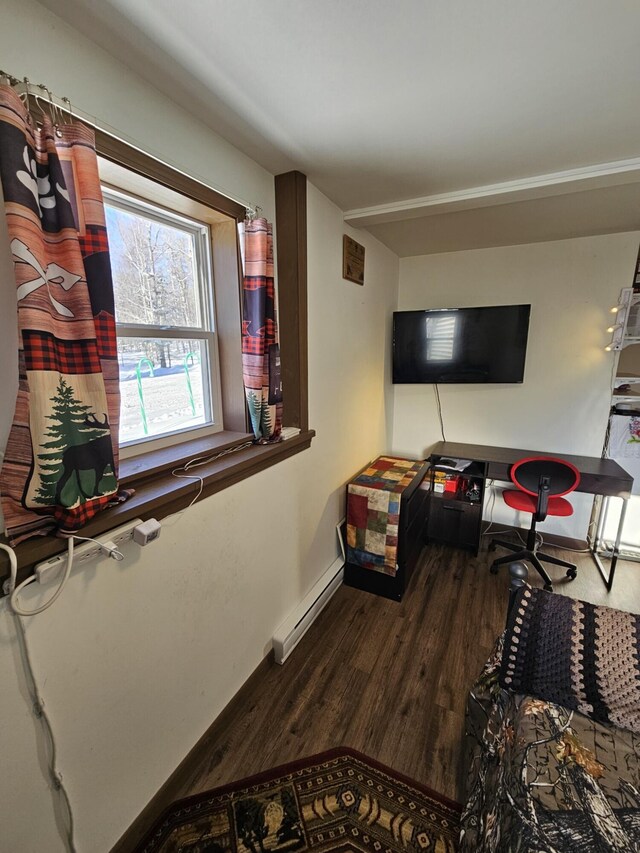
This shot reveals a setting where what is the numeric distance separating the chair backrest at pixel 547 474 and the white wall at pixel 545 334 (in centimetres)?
65

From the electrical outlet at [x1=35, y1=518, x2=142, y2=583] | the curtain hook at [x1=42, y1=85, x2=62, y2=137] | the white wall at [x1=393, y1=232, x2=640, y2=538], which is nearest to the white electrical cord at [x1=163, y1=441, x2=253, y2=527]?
the electrical outlet at [x1=35, y1=518, x2=142, y2=583]

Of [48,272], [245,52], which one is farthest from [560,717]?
[245,52]

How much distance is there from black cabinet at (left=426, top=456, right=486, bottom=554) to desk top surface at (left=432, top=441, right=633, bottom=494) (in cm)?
11

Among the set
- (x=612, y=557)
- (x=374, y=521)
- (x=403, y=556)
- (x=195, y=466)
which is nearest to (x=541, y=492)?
(x=612, y=557)

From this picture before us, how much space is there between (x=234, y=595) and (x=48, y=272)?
52.2 inches

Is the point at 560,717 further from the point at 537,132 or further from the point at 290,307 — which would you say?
the point at 537,132

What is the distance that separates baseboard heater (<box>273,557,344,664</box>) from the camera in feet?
5.96

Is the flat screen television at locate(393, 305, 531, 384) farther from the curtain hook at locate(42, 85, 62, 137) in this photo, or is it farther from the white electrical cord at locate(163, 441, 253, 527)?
the curtain hook at locate(42, 85, 62, 137)

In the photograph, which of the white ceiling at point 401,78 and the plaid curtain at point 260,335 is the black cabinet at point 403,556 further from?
the white ceiling at point 401,78

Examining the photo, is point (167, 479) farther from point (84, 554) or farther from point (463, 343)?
point (463, 343)

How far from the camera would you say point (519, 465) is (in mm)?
2352

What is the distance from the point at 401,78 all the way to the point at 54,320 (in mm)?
1239

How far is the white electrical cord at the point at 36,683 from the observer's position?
2.58 feet

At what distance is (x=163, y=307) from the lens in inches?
55.5
